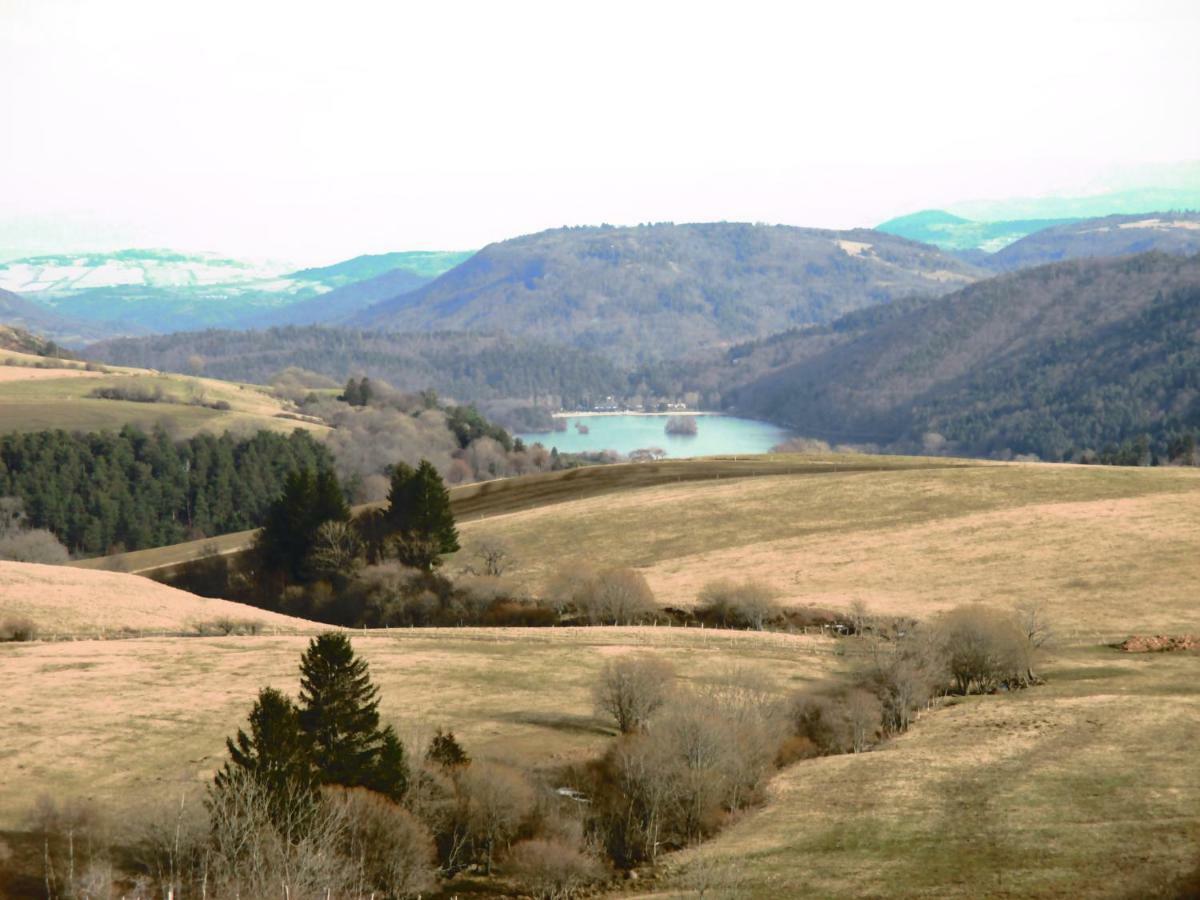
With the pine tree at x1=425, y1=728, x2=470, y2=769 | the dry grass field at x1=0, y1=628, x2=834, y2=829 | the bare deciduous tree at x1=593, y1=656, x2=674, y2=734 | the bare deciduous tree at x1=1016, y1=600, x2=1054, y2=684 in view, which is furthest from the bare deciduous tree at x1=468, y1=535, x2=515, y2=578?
the pine tree at x1=425, y1=728, x2=470, y2=769

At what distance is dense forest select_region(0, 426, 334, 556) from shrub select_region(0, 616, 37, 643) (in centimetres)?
8712

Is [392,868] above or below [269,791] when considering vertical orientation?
below

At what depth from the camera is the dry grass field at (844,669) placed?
35.8 meters

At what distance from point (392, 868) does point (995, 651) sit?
2963 cm

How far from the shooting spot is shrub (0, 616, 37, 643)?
6256cm

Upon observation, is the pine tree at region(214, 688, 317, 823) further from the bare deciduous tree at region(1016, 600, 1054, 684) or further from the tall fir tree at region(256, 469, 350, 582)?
the tall fir tree at region(256, 469, 350, 582)

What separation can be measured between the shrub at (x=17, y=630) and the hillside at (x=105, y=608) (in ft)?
1.34

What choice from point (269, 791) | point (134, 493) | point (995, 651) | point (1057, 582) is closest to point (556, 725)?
point (269, 791)

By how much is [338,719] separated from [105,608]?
114ft

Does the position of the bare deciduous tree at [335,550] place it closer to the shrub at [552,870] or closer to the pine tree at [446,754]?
the pine tree at [446,754]

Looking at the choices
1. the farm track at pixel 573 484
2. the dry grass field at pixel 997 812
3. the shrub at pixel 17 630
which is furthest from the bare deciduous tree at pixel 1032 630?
the farm track at pixel 573 484

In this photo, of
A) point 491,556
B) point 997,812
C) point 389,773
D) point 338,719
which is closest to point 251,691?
point 338,719

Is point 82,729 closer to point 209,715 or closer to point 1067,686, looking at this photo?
point 209,715

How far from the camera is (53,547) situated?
13500 cm
